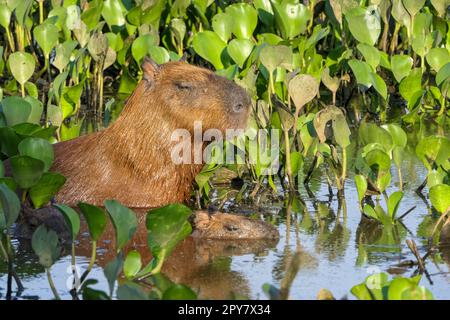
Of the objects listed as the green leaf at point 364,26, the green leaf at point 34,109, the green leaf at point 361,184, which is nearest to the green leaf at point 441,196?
the green leaf at point 361,184

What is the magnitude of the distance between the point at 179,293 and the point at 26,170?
233 cm

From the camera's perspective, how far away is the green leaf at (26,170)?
25.2 ft

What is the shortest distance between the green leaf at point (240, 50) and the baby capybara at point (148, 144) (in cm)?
197

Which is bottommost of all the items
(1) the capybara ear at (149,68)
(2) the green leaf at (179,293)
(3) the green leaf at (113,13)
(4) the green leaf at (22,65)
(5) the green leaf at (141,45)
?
(2) the green leaf at (179,293)

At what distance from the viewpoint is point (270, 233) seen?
8305mm

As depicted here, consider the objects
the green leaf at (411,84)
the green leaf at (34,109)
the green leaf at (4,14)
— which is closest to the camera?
the green leaf at (34,109)

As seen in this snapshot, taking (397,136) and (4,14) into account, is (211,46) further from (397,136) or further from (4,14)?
(397,136)

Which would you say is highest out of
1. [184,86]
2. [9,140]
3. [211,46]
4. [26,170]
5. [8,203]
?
[211,46]

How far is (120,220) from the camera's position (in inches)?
261

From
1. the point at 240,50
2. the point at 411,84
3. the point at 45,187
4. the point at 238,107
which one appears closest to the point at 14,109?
the point at 45,187

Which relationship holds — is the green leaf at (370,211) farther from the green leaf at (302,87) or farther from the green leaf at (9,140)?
the green leaf at (9,140)
